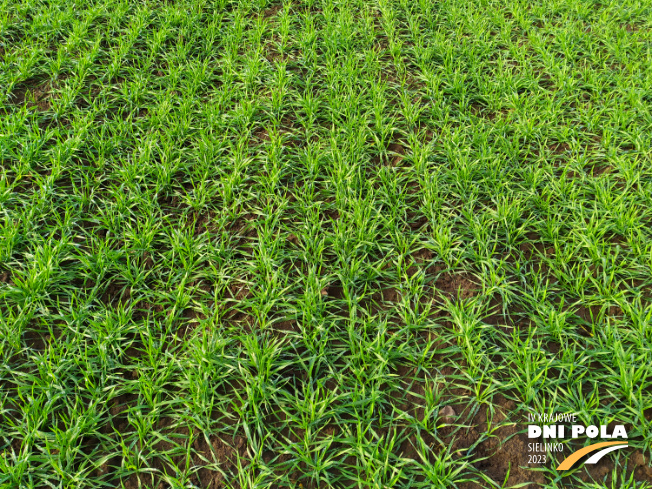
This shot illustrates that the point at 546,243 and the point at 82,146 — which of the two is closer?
the point at 546,243

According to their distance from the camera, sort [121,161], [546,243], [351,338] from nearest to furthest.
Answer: [351,338]
[546,243]
[121,161]

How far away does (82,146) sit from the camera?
10.5 feet

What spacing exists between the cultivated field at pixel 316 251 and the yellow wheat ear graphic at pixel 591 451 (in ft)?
0.11

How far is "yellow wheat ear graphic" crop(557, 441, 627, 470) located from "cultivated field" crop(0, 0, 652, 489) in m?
0.03

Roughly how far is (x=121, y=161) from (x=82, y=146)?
0.34 metres

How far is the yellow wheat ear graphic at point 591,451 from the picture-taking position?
1.94 meters

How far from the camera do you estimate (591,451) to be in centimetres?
197

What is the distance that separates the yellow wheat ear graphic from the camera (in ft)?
6.36

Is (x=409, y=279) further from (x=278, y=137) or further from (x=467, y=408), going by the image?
(x=278, y=137)

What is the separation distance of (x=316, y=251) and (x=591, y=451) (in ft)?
5.24

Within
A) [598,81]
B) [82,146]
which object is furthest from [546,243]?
[82,146]

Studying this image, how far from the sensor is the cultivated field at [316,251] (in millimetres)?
2000

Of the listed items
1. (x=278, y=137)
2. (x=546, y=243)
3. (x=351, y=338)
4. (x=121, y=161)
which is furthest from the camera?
(x=278, y=137)

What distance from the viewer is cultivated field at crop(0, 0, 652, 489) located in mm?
2000
